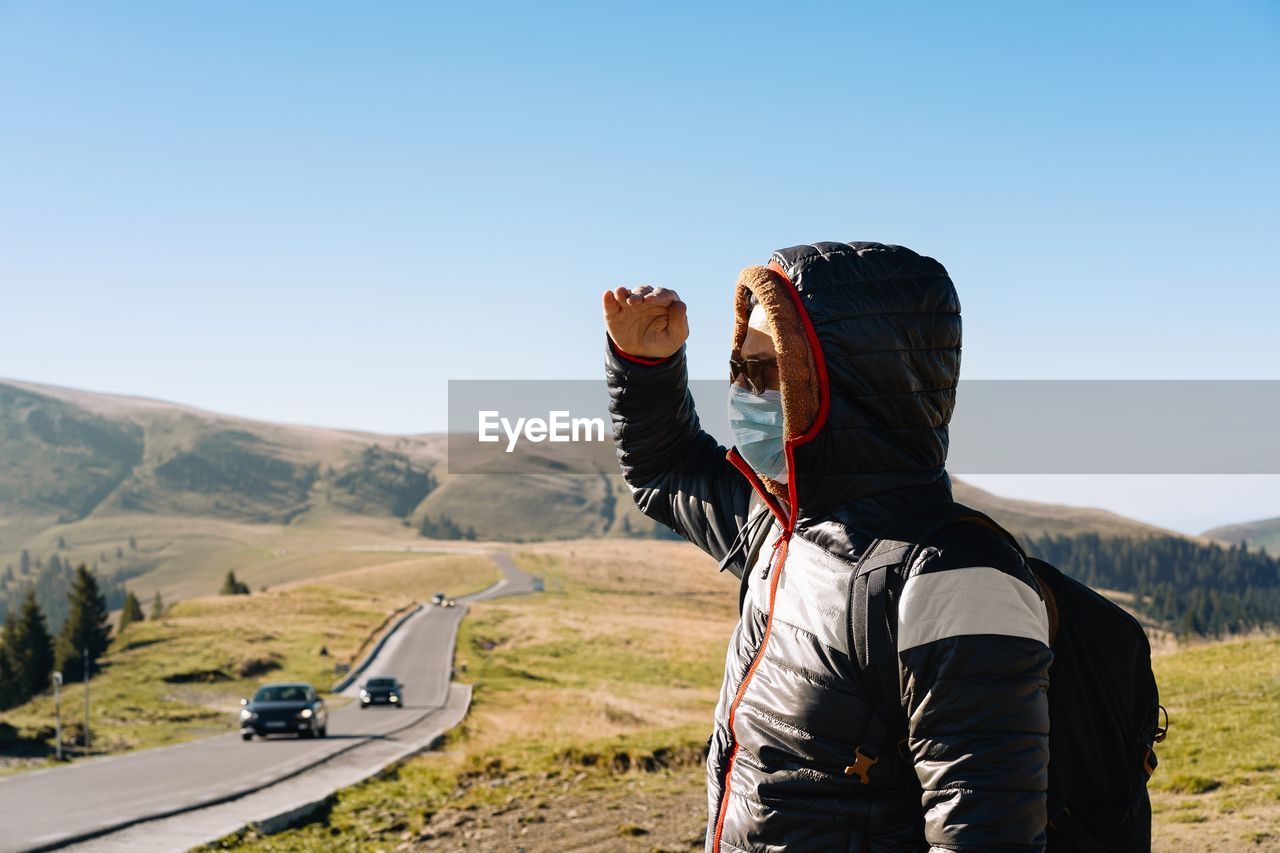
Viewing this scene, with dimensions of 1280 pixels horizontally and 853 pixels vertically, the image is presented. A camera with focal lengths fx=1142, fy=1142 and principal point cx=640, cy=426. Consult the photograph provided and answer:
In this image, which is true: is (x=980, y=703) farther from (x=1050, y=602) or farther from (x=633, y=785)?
(x=633, y=785)

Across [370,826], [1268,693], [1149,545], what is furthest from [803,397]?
[1149,545]

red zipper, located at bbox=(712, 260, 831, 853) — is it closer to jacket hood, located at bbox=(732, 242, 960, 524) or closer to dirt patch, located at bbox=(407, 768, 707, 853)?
jacket hood, located at bbox=(732, 242, 960, 524)

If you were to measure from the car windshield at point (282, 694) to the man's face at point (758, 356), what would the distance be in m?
25.6

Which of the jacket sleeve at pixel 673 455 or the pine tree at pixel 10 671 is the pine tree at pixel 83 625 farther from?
the jacket sleeve at pixel 673 455

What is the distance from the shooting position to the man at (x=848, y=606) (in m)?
1.95

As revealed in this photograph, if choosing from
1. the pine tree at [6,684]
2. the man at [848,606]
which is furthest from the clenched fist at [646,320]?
the pine tree at [6,684]

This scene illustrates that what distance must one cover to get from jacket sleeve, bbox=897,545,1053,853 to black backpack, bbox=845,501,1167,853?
0.11 metres

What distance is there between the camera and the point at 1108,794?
2.14 m

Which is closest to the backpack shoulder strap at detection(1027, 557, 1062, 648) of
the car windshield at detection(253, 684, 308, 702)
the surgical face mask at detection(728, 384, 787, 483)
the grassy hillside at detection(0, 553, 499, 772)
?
the surgical face mask at detection(728, 384, 787, 483)

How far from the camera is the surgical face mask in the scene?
2531mm

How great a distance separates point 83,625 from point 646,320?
60296 mm

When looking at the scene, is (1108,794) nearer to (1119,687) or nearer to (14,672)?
(1119,687)

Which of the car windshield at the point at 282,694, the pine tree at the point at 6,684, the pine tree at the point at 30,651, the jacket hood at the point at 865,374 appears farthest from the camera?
the pine tree at the point at 30,651

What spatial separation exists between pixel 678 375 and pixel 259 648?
2400 inches
